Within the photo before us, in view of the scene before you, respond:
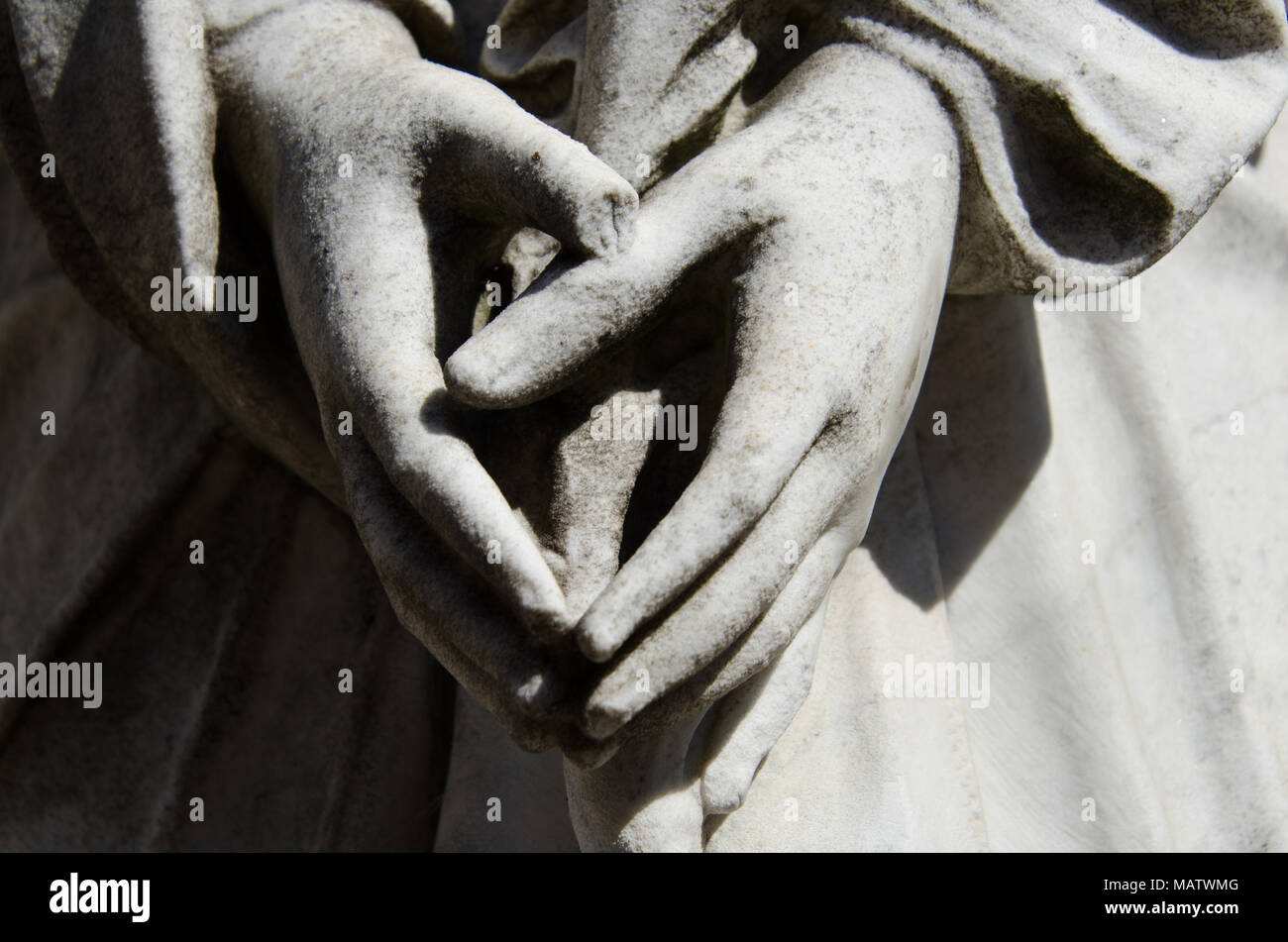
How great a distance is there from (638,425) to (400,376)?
0.17 metres

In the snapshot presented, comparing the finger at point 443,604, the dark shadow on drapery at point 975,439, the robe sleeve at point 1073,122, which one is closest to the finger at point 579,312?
the finger at point 443,604

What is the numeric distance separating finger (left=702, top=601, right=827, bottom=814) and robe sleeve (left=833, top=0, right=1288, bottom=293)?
13.8 inches

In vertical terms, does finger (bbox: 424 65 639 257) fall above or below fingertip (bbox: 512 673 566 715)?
above

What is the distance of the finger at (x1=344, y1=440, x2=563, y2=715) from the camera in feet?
2.92

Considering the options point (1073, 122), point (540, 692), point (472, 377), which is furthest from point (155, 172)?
point (1073, 122)

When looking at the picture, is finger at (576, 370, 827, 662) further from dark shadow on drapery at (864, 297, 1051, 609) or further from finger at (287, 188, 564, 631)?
dark shadow on drapery at (864, 297, 1051, 609)

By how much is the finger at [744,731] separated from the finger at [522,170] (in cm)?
34

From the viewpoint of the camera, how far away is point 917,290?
1.03 metres

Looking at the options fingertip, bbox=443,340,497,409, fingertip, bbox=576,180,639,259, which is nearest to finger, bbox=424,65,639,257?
fingertip, bbox=576,180,639,259

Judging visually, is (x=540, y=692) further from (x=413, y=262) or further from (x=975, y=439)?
(x=975, y=439)

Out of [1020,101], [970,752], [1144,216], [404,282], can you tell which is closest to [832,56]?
[1020,101]

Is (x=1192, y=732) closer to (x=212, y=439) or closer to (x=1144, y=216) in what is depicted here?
(x=1144, y=216)

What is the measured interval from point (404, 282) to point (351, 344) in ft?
0.19

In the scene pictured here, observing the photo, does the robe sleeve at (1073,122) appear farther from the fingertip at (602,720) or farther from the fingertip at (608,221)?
the fingertip at (602,720)
